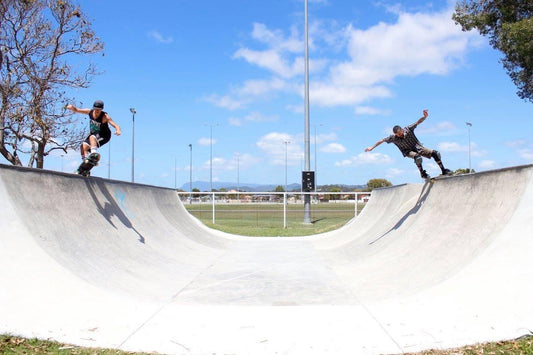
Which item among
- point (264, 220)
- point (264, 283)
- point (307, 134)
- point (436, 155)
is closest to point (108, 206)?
point (264, 283)

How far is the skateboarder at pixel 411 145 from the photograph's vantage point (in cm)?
859

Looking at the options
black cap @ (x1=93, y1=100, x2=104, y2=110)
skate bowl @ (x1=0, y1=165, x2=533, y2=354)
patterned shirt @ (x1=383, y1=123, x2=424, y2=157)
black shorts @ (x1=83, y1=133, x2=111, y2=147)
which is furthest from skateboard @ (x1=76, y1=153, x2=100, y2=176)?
patterned shirt @ (x1=383, y1=123, x2=424, y2=157)

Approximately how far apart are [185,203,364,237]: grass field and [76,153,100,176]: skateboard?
28.0 feet

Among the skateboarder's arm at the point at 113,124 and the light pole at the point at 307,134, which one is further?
the light pole at the point at 307,134

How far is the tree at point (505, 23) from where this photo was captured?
1664 centimetres

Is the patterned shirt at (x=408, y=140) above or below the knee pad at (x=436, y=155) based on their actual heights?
above

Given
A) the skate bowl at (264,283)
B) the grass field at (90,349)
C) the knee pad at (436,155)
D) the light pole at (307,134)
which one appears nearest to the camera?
the grass field at (90,349)

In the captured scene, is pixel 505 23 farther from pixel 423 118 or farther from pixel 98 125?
pixel 98 125

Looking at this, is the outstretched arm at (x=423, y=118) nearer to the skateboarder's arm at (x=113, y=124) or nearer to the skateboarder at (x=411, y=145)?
the skateboarder at (x=411, y=145)

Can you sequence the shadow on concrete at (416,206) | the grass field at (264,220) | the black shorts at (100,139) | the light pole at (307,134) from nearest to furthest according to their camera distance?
1. the black shorts at (100,139)
2. the shadow on concrete at (416,206)
3. the grass field at (264,220)
4. the light pole at (307,134)

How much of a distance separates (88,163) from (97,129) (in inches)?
26.4

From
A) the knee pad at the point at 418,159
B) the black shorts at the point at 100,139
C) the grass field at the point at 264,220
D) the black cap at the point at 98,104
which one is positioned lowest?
the grass field at the point at 264,220

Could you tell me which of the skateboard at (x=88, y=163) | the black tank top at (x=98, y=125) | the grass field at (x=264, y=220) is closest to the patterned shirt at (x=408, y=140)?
the black tank top at (x=98, y=125)

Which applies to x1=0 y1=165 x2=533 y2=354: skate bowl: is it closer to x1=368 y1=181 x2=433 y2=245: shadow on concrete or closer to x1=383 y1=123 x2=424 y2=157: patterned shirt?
x1=368 y1=181 x2=433 y2=245: shadow on concrete
